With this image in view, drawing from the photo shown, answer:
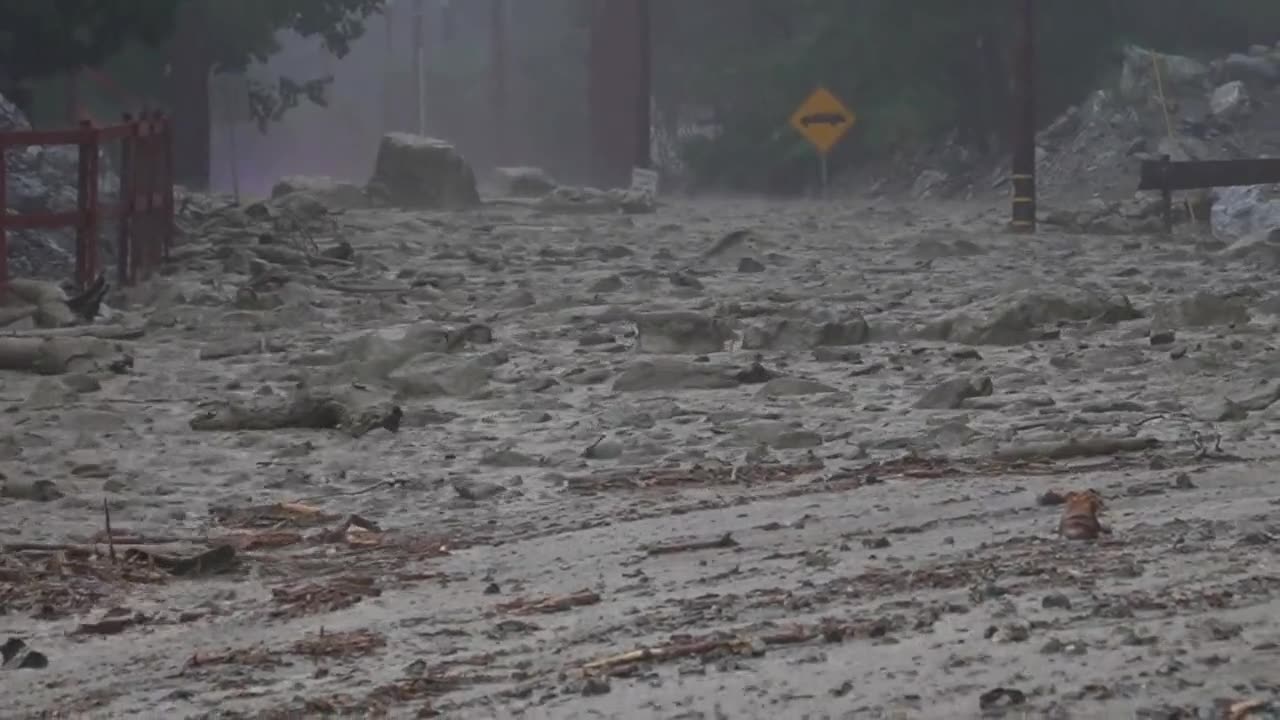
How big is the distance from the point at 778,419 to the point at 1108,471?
9.48 feet

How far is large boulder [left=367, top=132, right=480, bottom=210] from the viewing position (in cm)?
4081

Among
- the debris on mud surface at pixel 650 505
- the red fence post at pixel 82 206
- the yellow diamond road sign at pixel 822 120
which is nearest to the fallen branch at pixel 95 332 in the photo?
the debris on mud surface at pixel 650 505

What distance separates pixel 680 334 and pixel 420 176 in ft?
89.1

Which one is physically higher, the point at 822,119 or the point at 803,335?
the point at 822,119

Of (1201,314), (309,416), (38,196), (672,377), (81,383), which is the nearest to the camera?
(309,416)

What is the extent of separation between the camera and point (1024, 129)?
30.8 m

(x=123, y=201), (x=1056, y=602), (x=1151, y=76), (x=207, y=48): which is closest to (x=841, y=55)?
(x=1151, y=76)

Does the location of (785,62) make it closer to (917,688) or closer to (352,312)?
(352,312)

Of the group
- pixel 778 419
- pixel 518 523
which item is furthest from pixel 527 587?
A: pixel 778 419

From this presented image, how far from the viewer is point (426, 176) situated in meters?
41.2

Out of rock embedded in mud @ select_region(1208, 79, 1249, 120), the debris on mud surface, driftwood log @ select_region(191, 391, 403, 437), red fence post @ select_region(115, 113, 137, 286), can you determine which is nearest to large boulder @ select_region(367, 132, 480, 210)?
rock embedded in mud @ select_region(1208, 79, 1249, 120)

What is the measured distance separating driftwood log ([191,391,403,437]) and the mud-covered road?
3 centimetres

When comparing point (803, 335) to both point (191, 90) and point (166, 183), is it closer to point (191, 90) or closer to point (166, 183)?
point (166, 183)

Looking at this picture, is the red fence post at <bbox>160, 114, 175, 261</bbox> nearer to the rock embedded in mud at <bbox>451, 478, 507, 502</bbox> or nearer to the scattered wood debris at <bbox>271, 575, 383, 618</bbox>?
the rock embedded in mud at <bbox>451, 478, 507, 502</bbox>
